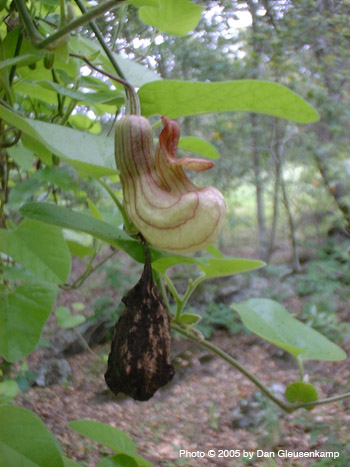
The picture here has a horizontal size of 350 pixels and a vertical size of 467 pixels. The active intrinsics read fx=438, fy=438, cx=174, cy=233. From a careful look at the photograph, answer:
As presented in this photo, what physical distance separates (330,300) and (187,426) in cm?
146

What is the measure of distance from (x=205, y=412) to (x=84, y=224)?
5.29ft

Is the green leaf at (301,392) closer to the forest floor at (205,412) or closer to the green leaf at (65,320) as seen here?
the forest floor at (205,412)

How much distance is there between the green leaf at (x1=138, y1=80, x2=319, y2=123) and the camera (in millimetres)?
319

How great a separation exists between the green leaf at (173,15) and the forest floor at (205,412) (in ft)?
3.34

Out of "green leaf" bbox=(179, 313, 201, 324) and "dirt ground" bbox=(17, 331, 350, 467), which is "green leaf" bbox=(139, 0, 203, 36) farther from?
"dirt ground" bbox=(17, 331, 350, 467)

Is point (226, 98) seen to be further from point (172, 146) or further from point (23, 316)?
point (23, 316)

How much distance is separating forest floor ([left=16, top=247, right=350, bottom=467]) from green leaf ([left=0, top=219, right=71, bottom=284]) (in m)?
0.84

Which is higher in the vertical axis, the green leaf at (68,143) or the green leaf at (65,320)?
the green leaf at (68,143)

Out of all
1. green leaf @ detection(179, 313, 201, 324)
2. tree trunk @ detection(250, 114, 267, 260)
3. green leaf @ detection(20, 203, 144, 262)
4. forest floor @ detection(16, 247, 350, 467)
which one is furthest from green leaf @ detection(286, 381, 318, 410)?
tree trunk @ detection(250, 114, 267, 260)

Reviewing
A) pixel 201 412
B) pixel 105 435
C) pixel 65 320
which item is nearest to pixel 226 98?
pixel 105 435

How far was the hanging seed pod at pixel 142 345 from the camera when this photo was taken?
0.36m

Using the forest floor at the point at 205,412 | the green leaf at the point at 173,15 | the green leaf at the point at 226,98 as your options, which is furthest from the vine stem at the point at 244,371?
the forest floor at the point at 205,412

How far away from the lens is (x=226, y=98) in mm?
334

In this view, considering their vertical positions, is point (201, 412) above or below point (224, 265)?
below
